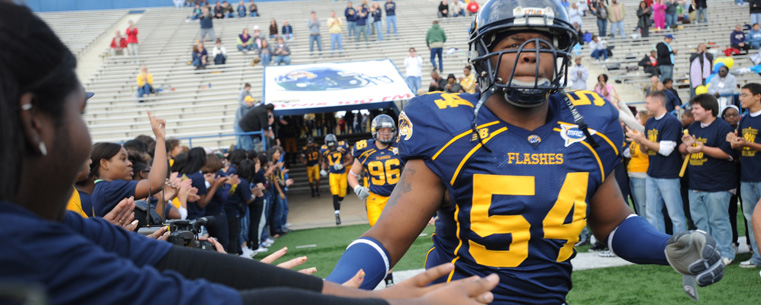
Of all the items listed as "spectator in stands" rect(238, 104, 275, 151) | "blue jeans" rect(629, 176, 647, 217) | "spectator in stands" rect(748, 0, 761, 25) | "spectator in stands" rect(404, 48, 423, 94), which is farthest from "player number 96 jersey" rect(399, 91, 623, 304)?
"spectator in stands" rect(748, 0, 761, 25)

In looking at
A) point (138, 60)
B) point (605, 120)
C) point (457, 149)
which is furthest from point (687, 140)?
point (138, 60)

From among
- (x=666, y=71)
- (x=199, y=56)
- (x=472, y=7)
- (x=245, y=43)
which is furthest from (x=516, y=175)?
(x=472, y=7)

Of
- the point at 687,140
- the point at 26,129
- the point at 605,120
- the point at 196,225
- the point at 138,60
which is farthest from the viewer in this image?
the point at 138,60

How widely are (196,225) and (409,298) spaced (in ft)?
7.97

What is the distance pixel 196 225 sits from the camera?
361 cm

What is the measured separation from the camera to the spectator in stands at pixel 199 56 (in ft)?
73.9

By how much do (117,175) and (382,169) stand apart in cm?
385

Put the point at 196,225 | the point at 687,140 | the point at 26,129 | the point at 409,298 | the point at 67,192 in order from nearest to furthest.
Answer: the point at 26,129
the point at 67,192
the point at 409,298
the point at 196,225
the point at 687,140

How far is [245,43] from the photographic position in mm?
23812


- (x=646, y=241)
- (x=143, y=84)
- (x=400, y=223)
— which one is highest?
(x=400, y=223)

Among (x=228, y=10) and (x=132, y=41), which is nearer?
(x=132, y=41)

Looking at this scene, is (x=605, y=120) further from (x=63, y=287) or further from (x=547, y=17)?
(x=63, y=287)

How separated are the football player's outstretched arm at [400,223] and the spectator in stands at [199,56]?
21.1m

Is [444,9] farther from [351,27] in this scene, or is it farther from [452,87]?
[452,87]
